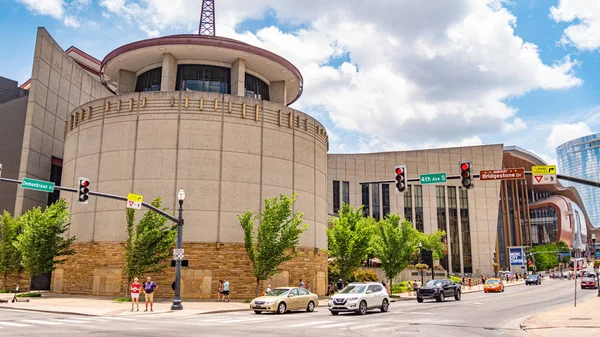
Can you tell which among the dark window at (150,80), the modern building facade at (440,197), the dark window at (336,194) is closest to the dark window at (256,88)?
the dark window at (150,80)

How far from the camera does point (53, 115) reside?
4691 centimetres

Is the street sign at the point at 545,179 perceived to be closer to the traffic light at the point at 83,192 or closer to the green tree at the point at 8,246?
the traffic light at the point at 83,192

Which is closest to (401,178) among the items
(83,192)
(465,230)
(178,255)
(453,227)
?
(178,255)

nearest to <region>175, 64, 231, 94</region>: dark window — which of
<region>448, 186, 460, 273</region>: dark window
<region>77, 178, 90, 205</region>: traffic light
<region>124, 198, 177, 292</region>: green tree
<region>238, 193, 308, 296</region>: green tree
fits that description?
<region>124, 198, 177, 292</region>: green tree

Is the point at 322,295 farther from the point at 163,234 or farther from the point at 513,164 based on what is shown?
the point at 513,164

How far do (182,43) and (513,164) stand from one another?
301 feet

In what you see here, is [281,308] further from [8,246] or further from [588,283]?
[588,283]

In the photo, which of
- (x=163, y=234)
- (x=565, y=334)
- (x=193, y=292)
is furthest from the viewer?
(x=193, y=292)

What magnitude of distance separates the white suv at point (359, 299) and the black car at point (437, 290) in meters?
10.4

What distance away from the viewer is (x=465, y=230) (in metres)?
95.6

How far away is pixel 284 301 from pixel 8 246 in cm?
2549

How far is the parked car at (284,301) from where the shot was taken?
80.1ft

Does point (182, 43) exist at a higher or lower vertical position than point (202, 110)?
higher

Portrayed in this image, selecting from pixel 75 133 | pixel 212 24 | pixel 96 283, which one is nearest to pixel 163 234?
pixel 96 283
